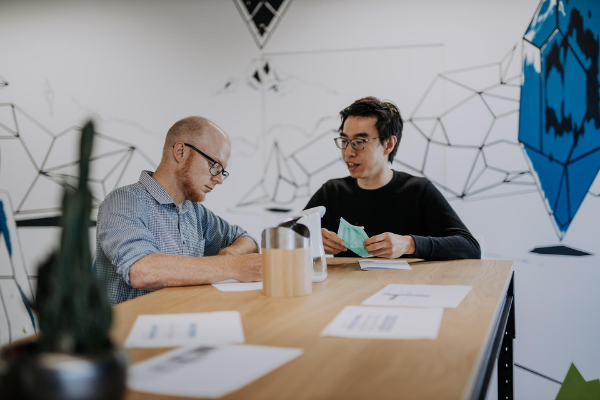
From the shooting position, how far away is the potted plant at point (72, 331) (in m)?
0.58

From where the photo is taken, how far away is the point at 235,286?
1566mm

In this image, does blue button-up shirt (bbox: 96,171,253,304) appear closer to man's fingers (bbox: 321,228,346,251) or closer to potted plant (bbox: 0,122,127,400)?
man's fingers (bbox: 321,228,346,251)

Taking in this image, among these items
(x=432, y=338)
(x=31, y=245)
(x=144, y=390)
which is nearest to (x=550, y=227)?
(x=432, y=338)

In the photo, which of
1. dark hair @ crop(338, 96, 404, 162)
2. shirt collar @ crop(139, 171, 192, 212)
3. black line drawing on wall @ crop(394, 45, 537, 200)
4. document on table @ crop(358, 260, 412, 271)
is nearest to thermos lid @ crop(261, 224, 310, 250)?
document on table @ crop(358, 260, 412, 271)

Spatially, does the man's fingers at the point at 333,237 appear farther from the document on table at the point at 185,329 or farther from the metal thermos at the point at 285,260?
the document on table at the point at 185,329

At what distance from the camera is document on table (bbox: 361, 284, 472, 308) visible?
4.20 feet

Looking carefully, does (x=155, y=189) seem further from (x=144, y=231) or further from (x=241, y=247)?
(x=241, y=247)

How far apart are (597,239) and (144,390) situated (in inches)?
112

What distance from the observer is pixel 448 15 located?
3051 mm

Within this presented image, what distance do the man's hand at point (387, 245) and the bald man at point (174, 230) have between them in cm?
49

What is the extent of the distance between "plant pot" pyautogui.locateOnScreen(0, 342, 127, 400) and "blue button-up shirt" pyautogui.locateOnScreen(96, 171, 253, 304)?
2.87 feet

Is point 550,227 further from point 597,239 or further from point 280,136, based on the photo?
point 280,136

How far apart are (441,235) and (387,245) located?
493 mm

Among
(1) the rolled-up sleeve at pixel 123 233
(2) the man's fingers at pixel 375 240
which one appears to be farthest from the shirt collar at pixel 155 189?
(2) the man's fingers at pixel 375 240
